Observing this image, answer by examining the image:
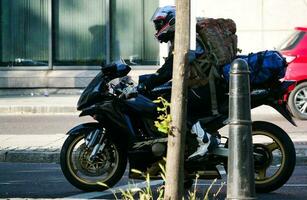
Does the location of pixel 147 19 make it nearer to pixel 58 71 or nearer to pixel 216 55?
pixel 58 71

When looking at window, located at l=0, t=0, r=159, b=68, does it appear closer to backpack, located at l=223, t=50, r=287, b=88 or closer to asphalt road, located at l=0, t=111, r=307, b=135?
asphalt road, located at l=0, t=111, r=307, b=135

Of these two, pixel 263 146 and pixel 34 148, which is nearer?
pixel 263 146

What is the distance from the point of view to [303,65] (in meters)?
15.2

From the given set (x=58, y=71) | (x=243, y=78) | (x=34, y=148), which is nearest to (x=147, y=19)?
(x=58, y=71)

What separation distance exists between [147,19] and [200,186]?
12738mm

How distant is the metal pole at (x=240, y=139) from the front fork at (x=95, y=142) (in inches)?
117

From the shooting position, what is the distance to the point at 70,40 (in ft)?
70.0

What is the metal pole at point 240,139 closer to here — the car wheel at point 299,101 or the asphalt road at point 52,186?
the asphalt road at point 52,186

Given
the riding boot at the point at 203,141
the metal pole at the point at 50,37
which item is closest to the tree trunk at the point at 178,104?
the riding boot at the point at 203,141

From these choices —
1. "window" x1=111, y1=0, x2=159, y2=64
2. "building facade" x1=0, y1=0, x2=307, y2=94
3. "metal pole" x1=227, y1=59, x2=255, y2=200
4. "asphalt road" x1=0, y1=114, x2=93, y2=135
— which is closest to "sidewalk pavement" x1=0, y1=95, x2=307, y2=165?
"asphalt road" x1=0, y1=114, x2=93, y2=135

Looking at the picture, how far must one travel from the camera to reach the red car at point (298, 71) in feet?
49.8

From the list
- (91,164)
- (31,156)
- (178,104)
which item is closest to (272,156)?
(91,164)

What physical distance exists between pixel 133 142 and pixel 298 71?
779 centimetres

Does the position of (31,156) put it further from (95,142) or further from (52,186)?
(95,142)
